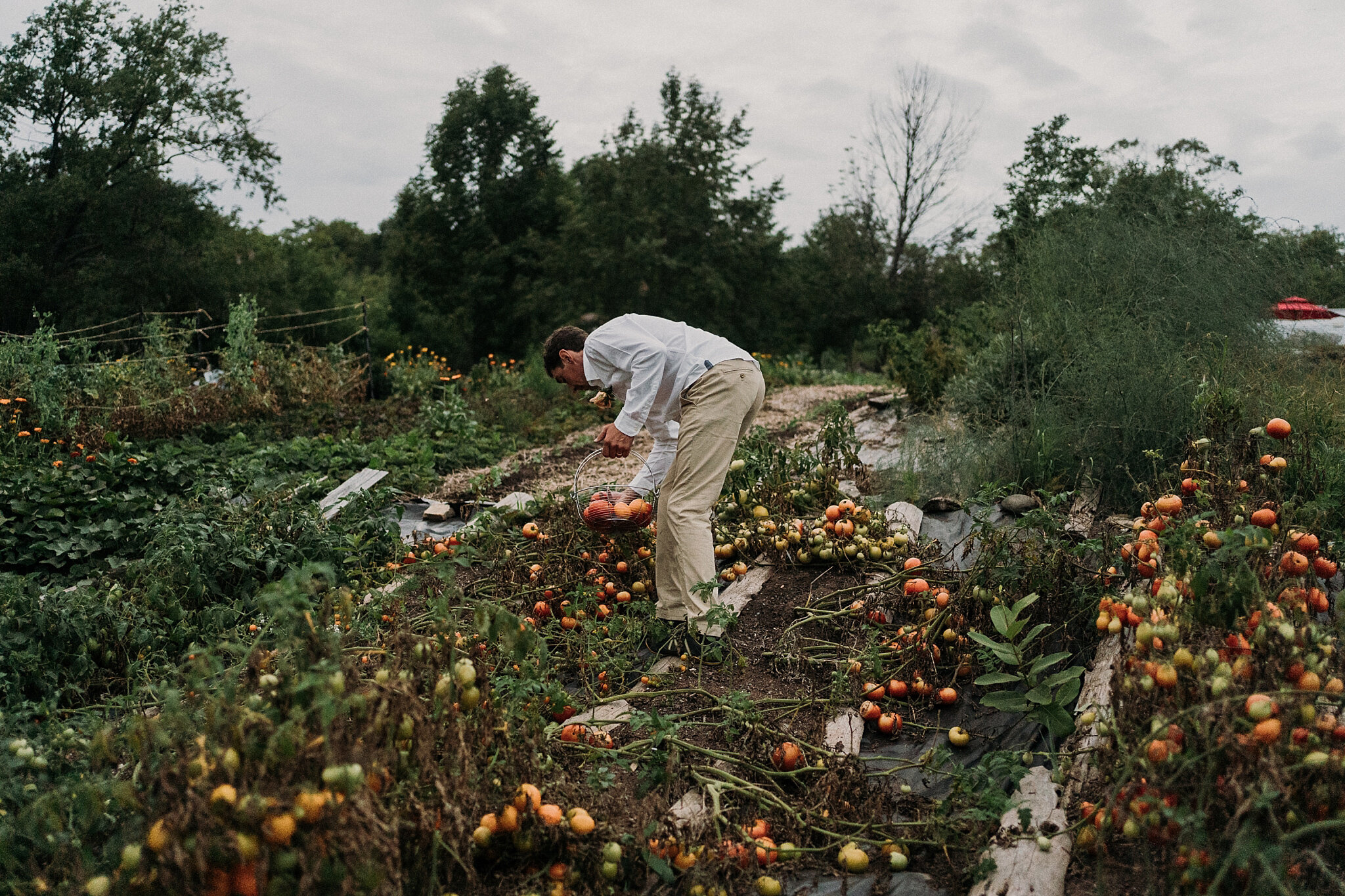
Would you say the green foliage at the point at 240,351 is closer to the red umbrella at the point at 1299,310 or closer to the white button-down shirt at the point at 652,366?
the white button-down shirt at the point at 652,366

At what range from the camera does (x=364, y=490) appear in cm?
503

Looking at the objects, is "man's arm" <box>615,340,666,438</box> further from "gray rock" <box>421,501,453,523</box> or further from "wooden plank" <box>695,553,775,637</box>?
"gray rock" <box>421,501,453,523</box>

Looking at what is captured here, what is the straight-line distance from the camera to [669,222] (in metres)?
22.1

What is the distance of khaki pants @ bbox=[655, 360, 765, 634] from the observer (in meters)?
3.43

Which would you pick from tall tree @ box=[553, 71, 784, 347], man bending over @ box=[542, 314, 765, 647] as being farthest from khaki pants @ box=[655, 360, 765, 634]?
tall tree @ box=[553, 71, 784, 347]

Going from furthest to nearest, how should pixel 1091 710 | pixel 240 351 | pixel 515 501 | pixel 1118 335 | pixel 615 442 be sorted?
pixel 240 351, pixel 515 501, pixel 1118 335, pixel 615 442, pixel 1091 710

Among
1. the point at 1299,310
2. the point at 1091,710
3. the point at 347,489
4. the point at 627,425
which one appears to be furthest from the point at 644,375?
the point at 1299,310

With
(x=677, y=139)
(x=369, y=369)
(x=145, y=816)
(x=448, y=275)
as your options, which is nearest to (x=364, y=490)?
(x=145, y=816)

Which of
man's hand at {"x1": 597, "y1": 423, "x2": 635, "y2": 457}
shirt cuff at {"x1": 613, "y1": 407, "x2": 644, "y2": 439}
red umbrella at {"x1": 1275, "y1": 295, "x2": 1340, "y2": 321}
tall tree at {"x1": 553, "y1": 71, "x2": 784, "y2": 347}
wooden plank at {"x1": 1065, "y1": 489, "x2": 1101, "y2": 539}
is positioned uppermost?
tall tree at {"x1": 553, "y1": 71, "x2": 784, "y2": 347}

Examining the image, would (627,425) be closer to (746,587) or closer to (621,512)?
(621,512)

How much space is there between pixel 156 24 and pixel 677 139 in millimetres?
12659

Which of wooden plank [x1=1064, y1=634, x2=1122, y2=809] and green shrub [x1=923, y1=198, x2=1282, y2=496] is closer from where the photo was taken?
wooden plank [x1=1064, y1=634, x2=1122, y2=809]

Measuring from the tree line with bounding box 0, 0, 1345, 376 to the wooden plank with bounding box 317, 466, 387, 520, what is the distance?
29.3ft

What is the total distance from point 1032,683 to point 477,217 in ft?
82.0
